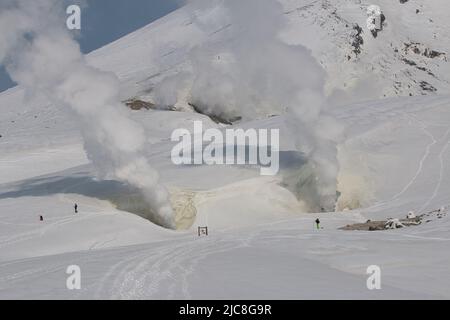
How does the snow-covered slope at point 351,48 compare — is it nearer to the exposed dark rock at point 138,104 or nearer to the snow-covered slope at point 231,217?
the snow-covered slope at point 231,217

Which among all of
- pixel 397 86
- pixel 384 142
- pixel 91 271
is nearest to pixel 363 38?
pixel 397 86

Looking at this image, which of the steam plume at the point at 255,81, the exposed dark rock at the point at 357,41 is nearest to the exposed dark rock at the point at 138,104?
the steam plume at the point at 255,81

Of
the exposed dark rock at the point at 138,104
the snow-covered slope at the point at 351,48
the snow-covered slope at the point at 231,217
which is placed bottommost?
the snow-covered slope at the point at 231,217

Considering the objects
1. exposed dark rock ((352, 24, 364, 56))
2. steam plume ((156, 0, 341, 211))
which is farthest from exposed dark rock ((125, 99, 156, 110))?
exposed dark rock ((352, 24, 364, 56))

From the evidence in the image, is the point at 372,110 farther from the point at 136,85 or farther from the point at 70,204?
the point at 136,85

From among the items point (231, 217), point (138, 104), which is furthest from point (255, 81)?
point (231, 217)

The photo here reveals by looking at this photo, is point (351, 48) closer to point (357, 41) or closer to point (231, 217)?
point (357, 41)

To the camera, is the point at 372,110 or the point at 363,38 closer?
the point at 372,110
